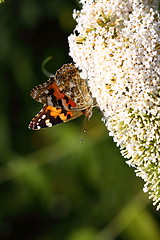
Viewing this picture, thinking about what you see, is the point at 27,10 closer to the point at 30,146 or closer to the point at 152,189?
the point at 30,146

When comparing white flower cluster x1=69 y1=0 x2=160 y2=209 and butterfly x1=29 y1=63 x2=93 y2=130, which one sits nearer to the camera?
→ white flower cluster x1=69 y1=0 x2=160 y2=209

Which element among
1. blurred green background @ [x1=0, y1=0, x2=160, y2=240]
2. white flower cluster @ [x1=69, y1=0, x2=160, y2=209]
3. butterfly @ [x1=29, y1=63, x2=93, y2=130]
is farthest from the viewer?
blurred green background @ [x1=0, y1=0, x2=160, y2=240]

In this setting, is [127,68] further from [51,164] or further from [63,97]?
[51,164]

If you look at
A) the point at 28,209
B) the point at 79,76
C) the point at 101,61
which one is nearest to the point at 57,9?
the point at 28,209

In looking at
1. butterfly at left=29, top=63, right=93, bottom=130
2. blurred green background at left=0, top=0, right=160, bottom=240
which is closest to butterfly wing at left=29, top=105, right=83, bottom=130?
butterfly at left=29, top=63, right=93, bottom=130

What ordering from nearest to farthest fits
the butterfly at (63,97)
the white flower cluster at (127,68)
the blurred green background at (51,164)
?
the white flower cluster at (127,68) < the butterfly at (63,97) < the blurred green background at (51,164)

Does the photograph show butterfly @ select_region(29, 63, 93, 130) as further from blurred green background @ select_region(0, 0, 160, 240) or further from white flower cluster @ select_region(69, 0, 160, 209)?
blurred green background @ select_region(0, 0, 160, 240)

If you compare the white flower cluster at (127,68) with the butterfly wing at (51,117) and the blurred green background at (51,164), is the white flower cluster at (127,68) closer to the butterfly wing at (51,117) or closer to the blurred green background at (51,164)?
the butterfly wing at (51,117)

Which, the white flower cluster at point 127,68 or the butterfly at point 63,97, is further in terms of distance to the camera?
the butterfly at point 63,97

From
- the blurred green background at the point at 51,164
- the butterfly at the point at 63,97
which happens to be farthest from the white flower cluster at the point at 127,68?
the blurred green background at the point at 51,164
